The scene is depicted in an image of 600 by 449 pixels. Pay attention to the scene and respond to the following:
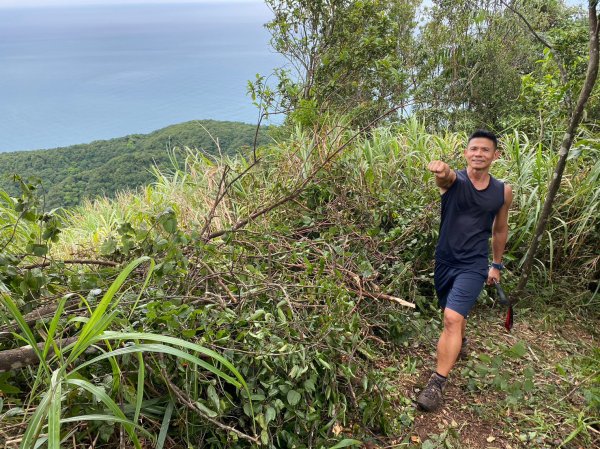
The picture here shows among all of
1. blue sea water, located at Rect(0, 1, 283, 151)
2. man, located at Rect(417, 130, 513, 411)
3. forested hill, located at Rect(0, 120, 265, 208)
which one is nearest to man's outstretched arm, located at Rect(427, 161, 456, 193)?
man, located at Rect(417, 130, 513, 411)

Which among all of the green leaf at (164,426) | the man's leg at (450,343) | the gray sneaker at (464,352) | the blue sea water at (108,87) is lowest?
the gray sneaker at (464,352)

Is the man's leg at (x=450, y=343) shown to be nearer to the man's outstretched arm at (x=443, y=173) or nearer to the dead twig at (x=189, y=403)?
the man's outstretched arm at (x=443, y=173)

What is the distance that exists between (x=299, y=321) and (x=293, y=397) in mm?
382

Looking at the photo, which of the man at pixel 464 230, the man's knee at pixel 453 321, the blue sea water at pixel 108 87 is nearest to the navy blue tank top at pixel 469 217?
the man at pixel 464 230

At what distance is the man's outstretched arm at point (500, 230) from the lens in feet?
8.17

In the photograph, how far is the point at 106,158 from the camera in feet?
57.0

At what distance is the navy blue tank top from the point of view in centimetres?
246

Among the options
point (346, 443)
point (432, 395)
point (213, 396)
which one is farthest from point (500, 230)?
point (213, 396)

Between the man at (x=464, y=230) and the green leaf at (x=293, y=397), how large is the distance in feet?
3.07

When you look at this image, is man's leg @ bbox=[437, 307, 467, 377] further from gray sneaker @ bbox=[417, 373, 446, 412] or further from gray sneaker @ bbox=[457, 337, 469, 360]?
gray sneaker @ bbox=[457, 337, 469, 360]

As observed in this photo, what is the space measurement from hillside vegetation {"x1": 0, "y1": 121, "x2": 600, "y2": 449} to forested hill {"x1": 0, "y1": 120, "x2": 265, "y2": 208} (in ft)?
21.7

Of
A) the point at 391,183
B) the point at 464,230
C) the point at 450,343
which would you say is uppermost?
the point at 391,183

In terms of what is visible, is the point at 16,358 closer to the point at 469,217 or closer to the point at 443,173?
the point at 443,173

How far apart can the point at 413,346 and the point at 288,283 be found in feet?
3.59
